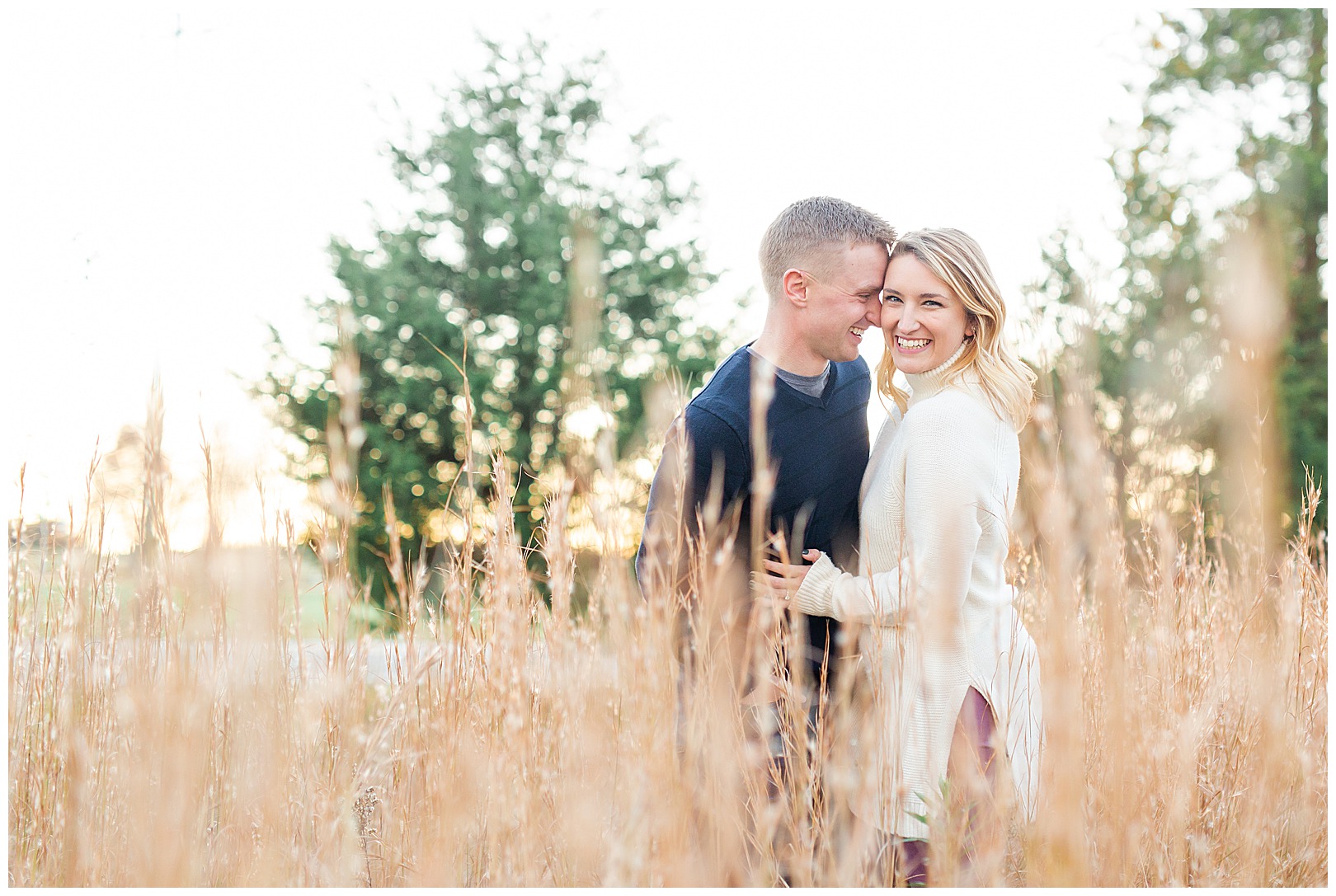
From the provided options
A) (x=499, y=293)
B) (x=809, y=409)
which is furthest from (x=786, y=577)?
(x=499, y=293)

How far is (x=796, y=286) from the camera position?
233 centimetres

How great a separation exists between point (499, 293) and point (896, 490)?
811 cm

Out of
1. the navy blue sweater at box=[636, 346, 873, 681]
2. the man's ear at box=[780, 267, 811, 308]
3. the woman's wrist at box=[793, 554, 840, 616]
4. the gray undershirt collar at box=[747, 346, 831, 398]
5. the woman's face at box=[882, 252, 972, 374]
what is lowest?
the woman's wrist at box=[793, 554, 840, 616]

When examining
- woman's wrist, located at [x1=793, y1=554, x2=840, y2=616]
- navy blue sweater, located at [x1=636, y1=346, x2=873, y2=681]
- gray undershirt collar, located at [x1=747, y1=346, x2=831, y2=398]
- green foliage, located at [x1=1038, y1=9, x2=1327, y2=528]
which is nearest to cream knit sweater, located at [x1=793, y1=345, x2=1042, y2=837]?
woman's wrist, located at [x1=793, y1=554, x2=840, y2=616]

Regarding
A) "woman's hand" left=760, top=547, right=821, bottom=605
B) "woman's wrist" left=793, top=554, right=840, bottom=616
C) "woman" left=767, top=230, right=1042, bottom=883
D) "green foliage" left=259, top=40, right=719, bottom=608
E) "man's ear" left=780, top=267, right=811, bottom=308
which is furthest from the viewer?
"green foliage" left=259, top=40, right=719, bottom=608

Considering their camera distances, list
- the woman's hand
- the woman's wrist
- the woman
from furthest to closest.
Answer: the woman's wrist, the woman's hand, the woman

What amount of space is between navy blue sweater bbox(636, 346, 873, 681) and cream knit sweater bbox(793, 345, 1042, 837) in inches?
10.4

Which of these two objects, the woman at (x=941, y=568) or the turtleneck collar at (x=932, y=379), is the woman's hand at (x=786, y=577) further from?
the turtleneck collar at (x=932, y=379)

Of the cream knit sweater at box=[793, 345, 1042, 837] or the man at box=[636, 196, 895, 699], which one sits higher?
the man at box=[636, 196, 895, 699]

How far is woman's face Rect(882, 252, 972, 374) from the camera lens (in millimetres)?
1977

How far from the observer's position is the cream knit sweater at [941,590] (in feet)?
5.35

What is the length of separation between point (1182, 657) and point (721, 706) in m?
1.11

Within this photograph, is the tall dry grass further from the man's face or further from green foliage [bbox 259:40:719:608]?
green foliage [bbox 259:40:719:608]

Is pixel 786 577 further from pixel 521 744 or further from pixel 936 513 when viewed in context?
pixel 521 744
